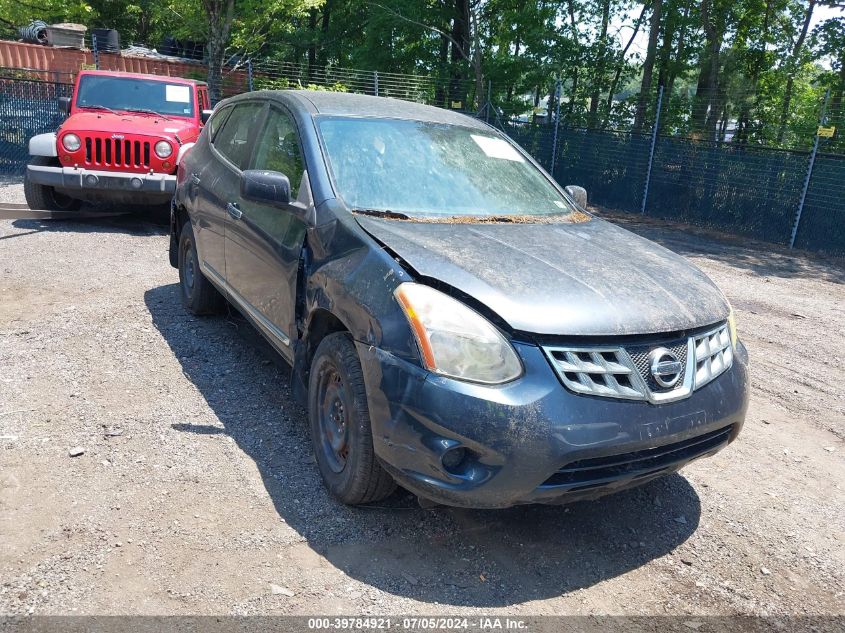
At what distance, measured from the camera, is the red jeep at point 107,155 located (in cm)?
891

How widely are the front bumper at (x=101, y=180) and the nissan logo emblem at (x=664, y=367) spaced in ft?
24.4

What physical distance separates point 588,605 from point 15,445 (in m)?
2.91

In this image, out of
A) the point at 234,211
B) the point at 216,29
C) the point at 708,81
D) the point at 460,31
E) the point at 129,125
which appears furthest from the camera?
the point at 460,31

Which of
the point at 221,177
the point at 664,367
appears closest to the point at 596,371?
the point at 664,367

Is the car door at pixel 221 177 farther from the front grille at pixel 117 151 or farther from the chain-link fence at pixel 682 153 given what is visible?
the chain-link fence at pixel 682 153

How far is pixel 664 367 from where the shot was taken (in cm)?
280

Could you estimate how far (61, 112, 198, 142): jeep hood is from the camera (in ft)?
29.8

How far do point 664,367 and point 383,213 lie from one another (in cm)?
153

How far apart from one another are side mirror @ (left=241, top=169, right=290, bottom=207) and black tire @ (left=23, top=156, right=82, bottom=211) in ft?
22.7

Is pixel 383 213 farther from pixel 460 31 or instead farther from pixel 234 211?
pixel 460 31

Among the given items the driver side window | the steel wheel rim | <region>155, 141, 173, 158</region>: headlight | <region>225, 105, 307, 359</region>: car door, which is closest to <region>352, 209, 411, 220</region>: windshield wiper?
<region>225, 105, 307, 359</region>: car door

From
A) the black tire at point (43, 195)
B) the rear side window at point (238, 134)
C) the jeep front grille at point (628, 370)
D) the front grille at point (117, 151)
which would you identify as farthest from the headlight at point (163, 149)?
the jeep front grille at point (628, 370)

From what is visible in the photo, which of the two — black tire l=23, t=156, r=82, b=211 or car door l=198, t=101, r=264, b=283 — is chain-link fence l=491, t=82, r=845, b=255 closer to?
car door l=198, t=101, r=264, b=283

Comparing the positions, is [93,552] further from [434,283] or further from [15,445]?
[434,283]
